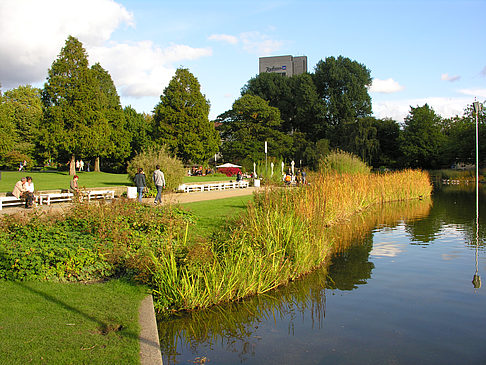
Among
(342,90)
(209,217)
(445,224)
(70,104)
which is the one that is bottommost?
(445,224)

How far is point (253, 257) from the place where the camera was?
830 centimetres

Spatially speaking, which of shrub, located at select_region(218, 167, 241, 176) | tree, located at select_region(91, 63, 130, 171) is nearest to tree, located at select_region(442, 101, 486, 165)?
shrub, located at select_region(218, 167, 241, 176)

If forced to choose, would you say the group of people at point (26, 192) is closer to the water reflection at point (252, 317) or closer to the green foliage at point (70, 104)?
the water reflection at point (252, 317)

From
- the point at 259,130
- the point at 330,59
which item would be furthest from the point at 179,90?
the point at 330,59

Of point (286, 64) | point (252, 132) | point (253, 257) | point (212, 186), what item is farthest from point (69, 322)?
point (286, 64)

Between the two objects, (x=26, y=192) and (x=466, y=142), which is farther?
(x=466, y=142)

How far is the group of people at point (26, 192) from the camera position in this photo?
55.6ft

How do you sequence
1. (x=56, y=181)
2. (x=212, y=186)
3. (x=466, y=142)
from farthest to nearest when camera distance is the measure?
(x=466, y=142)
(x=56, y=181)
(x=212, y=186)

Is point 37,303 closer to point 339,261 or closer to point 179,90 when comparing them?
point 339,261

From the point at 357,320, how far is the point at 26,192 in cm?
1427

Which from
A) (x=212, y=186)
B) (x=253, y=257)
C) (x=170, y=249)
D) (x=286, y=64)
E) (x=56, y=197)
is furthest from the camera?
(x=286, y=64)

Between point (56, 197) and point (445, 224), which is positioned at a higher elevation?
point (56, 197)

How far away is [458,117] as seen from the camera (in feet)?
226

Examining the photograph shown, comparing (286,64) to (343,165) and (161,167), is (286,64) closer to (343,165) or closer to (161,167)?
(343,165)
